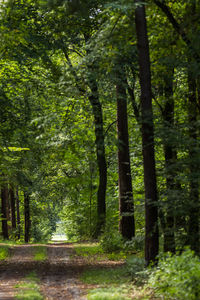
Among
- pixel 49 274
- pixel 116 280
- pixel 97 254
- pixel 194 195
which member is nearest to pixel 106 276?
pixel 116 280

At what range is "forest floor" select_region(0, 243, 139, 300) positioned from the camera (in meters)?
9.85

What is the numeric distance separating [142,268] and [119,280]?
72 cm

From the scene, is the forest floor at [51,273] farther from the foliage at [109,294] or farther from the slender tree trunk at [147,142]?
the slender tree trunk at [147,142]

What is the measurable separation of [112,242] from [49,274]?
4380 millimetres

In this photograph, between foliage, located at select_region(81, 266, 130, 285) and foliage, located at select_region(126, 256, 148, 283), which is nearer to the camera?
foliage, located at select_region(126, 256, 148, 283)

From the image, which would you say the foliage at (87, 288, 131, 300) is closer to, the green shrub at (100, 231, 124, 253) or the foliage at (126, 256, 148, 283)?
the foliage at (126, 256, 148, 283)

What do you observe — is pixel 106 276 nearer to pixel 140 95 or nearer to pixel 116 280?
pixel 116 280

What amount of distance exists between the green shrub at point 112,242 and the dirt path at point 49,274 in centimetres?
152

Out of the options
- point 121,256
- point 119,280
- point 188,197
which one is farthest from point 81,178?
point 188,197

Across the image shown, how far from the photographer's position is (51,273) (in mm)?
13172

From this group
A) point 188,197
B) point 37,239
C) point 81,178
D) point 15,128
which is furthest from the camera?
point 37,239

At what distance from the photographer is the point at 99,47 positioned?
11062 mm

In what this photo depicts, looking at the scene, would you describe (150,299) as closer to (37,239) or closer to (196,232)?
(196,232)

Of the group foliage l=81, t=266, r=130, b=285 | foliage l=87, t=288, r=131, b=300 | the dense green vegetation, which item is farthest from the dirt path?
the dense green vegetation
